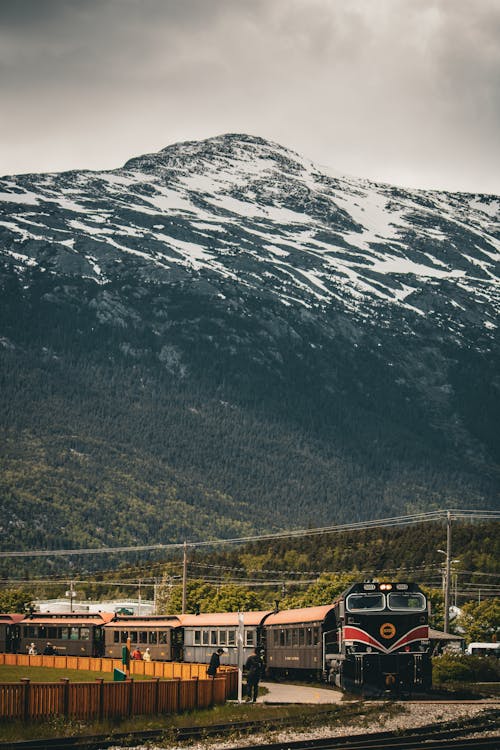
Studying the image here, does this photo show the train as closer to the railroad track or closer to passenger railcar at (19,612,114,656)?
passenger railcar at (19,612,114,656)

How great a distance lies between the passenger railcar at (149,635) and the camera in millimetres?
90125

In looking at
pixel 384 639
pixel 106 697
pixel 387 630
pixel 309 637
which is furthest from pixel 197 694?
pixel 309 637

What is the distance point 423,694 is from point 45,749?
28.0 metres

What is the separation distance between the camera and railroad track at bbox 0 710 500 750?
4050cm

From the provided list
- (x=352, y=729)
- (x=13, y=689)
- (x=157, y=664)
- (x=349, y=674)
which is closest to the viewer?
(x=13, y=689)

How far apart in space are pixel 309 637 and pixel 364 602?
33.9ft

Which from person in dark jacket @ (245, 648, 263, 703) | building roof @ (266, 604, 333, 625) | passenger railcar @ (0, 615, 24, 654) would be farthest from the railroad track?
passenger railcar @ (0, 615, 24, 654)

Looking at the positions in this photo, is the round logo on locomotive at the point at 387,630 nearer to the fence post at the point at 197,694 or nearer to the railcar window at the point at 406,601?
the railcar window at the point at 406,601

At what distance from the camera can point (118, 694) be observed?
4722cm

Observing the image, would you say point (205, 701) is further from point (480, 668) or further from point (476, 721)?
point (480, 668)

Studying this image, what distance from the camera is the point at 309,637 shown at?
7056 centimetres

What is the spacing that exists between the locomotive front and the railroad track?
38.8ft

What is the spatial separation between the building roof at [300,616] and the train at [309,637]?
0.19 feet

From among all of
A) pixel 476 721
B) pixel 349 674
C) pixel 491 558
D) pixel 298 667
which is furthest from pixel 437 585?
pixel 476 721
